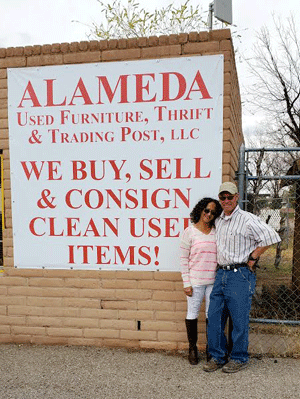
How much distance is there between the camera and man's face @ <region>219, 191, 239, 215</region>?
310cm

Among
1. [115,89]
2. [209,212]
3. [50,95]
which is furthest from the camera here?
[50,95]

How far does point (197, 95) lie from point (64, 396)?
110 inches

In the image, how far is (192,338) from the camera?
336cm

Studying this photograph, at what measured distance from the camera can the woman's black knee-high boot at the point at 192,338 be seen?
3.33m

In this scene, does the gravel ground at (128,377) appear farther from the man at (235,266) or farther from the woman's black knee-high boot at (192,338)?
the man at (235,266)

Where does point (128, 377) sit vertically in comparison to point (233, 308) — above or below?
below

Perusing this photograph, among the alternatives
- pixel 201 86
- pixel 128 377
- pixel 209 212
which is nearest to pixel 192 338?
pixel 128 377

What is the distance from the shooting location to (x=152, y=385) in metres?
3.04

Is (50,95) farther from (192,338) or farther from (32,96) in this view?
(192,338)

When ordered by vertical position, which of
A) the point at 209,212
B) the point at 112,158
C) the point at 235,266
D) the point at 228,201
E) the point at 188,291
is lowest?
the point at 188,291

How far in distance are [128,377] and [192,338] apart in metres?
0.65

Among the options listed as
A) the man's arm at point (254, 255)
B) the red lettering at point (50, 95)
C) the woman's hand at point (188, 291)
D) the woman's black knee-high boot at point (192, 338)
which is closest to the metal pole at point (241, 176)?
the man's arm at point (254, 255)

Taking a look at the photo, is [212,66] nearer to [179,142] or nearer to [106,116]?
[179,142]

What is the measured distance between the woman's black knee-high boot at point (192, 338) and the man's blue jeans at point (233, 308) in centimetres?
14
